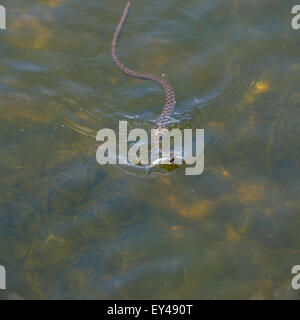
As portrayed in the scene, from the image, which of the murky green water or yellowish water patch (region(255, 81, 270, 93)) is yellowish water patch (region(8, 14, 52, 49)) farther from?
yellowish water patch (region(255, 81, 270, 93))

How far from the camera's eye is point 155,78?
26.1ft

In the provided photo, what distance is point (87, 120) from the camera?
23.8 ft

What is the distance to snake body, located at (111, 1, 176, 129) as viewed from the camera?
736 cm

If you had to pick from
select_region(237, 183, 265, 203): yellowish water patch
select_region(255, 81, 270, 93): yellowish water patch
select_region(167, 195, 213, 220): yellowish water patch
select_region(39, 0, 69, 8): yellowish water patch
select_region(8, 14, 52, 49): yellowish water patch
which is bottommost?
select_region(167, 195, 213, 220): yellowish water patch

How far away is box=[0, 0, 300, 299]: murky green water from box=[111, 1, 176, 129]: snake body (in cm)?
12

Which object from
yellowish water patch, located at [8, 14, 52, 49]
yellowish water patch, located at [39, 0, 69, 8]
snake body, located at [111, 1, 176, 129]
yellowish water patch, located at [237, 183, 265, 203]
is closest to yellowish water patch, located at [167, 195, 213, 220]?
yellowish water patch, located at [237, 183, 265, 203]

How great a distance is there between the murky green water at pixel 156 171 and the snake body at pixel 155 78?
12 centimetres

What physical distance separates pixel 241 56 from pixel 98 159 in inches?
130

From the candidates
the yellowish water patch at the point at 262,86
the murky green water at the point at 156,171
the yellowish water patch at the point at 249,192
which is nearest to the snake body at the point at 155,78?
the murky green water at the point at 156,171

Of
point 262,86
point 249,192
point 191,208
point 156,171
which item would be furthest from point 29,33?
point 249,192

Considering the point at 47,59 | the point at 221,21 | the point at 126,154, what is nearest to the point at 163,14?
the point at 221,21

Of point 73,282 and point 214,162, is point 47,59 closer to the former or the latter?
point 214,162

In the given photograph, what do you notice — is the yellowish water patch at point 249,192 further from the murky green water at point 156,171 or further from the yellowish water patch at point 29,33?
the yellowish water patch at point 29,33
